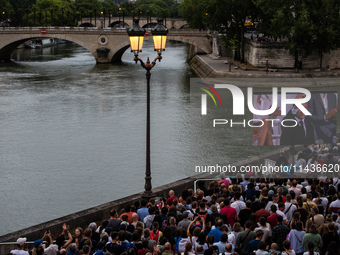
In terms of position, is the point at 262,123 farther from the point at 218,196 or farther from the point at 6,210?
the point at 6,210

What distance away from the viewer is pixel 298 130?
1648cm

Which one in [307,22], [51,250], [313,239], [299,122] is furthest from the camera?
[307,22]

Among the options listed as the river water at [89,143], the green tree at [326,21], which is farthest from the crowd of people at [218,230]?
the green tree at [326,21]

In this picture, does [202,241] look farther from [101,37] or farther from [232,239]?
[101,37]

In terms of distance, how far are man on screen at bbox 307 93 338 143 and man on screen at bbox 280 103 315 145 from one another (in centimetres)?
18

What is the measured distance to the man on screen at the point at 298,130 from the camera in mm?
16422

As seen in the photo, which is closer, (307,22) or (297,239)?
(297,239)

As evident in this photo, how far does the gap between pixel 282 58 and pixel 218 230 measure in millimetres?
43933

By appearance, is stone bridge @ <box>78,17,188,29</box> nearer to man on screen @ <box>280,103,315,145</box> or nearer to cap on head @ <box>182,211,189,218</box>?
man on screen @ <box>280,103,315,145</box>

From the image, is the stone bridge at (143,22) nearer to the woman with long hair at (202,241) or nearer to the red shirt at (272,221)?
the red shirt at (272,221)

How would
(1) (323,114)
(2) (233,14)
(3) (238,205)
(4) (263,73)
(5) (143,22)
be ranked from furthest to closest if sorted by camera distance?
(5) (143,22) < (2) (233,14) < (4) (263,73) < (1) (323,114) < (3) (238,205)

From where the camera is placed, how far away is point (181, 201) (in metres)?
11.8

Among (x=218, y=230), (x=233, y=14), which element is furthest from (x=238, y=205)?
(x=233, y=14)

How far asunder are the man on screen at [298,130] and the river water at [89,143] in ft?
25.9
